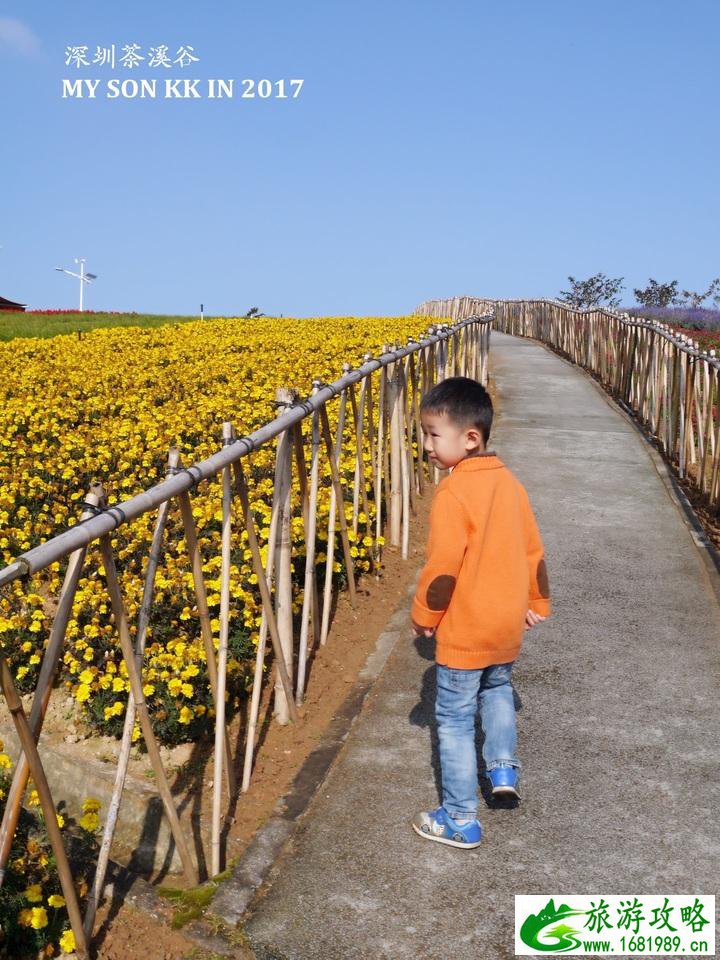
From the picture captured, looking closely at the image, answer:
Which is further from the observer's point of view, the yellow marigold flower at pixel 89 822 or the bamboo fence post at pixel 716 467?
the bamboo fence post at pixel 716 467

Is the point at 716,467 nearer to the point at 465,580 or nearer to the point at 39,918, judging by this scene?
the point at 465,580

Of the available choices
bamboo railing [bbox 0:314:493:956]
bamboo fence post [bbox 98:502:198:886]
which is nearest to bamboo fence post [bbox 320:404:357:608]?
bamboo railing [bbox 0:314:493:956]

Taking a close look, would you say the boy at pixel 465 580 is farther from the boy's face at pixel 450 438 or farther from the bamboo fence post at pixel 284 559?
the bamboo fence post at pixel 284 559

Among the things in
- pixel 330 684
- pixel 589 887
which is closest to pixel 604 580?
pixel 330 684

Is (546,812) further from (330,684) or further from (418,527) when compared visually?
(418,527)

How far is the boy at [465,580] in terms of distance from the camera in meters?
3.28

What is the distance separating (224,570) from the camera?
3607mm

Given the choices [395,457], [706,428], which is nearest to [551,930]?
[395,457]

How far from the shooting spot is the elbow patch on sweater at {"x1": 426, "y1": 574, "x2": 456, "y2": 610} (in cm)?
328

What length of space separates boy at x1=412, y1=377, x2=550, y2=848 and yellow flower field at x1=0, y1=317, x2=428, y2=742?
1.70 metres

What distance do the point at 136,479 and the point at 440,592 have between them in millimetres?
5403

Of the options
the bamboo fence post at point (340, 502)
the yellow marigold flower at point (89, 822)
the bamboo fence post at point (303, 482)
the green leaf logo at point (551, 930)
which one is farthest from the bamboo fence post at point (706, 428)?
the yellow marigold flower at point (89, 822)

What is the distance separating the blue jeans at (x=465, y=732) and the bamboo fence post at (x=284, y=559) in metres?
1.08

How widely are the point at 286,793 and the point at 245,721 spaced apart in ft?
4.35
